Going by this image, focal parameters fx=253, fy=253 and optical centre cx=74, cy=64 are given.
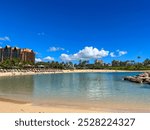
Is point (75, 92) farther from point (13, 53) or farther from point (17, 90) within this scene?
point (13, 53)

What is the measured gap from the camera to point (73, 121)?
902cm

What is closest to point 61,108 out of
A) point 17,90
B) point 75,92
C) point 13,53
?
point 75,92

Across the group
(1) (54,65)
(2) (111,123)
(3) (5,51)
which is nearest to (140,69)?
(1) (54,65)

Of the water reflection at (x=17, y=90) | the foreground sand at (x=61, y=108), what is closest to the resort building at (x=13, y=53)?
the water reflection at (x=17, y=90)

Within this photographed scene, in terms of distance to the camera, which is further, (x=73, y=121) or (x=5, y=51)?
(x=5, y=51)

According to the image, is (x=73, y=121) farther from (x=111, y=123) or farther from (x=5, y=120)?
(x=5, y=120)

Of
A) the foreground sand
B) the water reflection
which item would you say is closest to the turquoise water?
the water reflection

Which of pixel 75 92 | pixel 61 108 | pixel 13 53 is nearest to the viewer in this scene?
pixel 61 108

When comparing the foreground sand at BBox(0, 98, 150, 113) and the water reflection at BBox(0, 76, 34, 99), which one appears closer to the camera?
the foreground sand at BBox(0, 98, 150, 113)

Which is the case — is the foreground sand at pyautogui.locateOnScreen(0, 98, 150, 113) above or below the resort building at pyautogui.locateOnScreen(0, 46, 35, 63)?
below

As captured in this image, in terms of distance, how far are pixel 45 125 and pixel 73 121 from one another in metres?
1.04

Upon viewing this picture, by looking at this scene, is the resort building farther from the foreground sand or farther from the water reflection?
the foreground sand

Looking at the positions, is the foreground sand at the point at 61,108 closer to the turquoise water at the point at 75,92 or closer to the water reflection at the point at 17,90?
the turquoise water at the point at 75,92

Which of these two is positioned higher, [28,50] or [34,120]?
[28,50]
